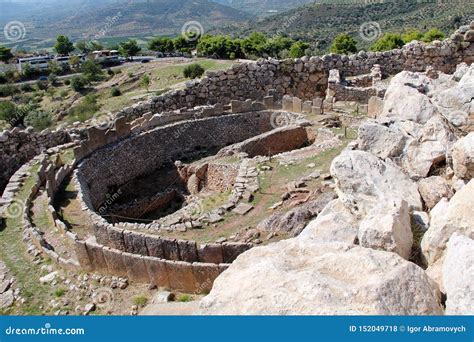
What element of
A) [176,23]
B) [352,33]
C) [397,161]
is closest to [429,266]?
[397,161]

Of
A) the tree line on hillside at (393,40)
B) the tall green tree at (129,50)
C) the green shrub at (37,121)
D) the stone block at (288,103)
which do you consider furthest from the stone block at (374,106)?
the tall green tree at (129,50)

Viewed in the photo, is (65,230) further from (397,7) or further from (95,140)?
(397,7)

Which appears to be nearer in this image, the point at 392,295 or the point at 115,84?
the point at 392,295

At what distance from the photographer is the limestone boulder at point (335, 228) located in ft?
20.0

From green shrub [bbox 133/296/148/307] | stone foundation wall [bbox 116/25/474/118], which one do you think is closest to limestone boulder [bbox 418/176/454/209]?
green shrub [bbox 133/296/148/307]

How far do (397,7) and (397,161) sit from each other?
322 ft

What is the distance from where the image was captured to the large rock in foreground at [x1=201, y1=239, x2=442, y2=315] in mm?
4570

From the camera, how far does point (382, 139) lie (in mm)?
8383

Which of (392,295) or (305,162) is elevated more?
(392,295)

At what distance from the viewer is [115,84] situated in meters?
77.0

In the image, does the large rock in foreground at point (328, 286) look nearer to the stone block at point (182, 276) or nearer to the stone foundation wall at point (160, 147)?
the stone block at point (182, 276)

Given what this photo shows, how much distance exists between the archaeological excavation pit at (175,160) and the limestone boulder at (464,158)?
1060 centimetres

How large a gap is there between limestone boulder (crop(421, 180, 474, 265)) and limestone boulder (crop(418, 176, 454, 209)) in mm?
893

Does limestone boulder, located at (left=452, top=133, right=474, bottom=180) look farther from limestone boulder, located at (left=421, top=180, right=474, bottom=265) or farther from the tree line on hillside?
the tree line on hillside
